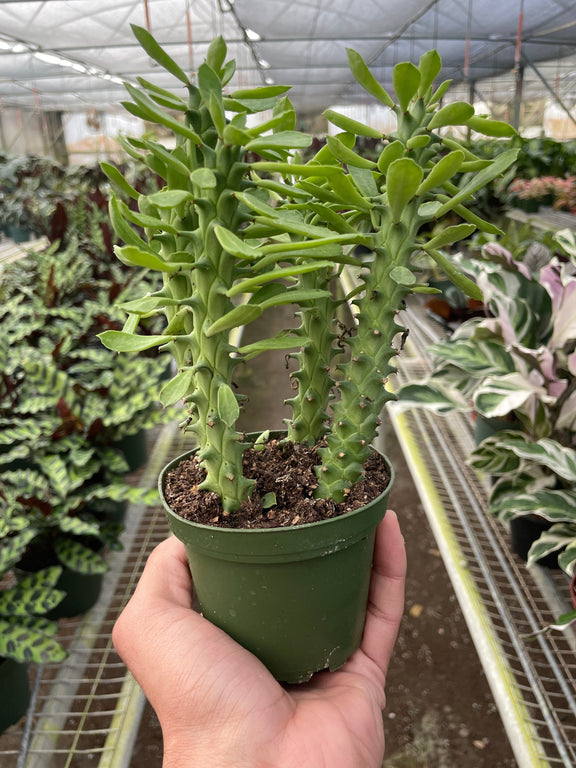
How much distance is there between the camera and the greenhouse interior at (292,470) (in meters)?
0.48

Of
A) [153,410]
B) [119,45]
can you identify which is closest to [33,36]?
[119,45]

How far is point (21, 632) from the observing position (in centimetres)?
108

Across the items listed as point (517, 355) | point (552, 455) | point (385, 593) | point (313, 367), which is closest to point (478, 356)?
point (517, 355)

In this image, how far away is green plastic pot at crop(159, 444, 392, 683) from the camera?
0.52 m

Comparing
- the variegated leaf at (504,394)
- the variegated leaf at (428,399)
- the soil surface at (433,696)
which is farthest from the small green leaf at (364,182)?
the soil surface at (433,696)

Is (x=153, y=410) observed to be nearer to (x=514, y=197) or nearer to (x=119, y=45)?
(x=514, y=197)

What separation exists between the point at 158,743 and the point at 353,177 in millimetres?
1327

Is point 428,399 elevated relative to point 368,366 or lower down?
lower down

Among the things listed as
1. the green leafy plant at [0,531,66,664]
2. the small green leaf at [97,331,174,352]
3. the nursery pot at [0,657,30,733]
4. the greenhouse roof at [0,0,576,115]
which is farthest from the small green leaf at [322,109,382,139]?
the greenhouse roof at [0,0,576,115]

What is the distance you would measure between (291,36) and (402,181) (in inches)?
399

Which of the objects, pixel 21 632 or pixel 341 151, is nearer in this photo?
pixel 341 151

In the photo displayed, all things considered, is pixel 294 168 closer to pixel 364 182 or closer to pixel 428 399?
pixel 364 182

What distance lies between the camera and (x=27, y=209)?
3.97 metres

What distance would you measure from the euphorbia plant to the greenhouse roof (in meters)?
5.32
